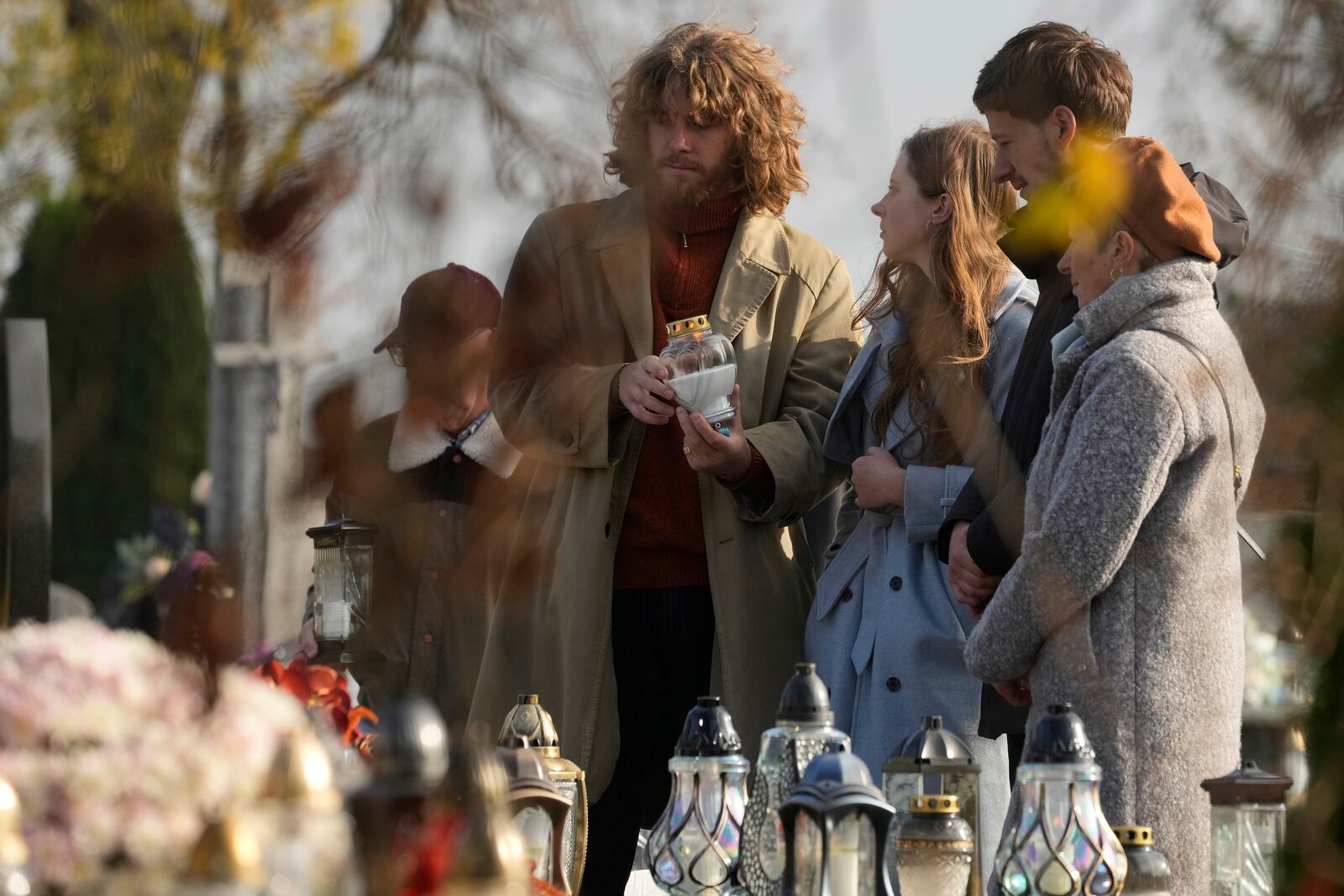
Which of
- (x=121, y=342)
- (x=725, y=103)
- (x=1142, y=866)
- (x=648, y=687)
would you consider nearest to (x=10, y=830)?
(x=121, y=342)

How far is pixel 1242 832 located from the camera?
1.60 meters

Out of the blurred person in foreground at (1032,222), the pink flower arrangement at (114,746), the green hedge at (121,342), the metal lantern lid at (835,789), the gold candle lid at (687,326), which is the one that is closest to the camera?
the green hedge at (121,342)

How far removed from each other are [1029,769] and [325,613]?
89 cm

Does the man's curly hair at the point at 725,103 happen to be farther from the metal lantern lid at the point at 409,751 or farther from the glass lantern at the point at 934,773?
the glass lantern at the point at 934,773

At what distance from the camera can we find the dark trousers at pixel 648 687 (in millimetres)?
2738

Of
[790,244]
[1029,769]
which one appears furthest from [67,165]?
[790,244]

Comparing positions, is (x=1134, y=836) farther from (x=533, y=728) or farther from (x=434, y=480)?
(x=434, y=480)

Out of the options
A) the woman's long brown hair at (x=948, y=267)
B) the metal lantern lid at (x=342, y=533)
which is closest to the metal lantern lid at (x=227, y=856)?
the metal lantern lid at (x=342, y=533)

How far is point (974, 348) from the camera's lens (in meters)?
2.36

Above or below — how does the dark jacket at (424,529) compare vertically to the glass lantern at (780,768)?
above

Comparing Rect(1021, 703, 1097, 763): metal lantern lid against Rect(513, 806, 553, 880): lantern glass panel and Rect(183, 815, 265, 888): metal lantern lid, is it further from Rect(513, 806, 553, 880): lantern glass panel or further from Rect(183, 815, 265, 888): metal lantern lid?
Rect(183, 815, 265, 888): metal lantern lid

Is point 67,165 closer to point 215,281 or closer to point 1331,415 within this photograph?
point 215,281

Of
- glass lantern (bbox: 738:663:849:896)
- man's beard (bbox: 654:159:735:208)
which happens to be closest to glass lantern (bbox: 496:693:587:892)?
glass lantern (bbox: 738:663:849:896)

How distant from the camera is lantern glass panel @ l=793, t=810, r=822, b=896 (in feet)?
4.81
